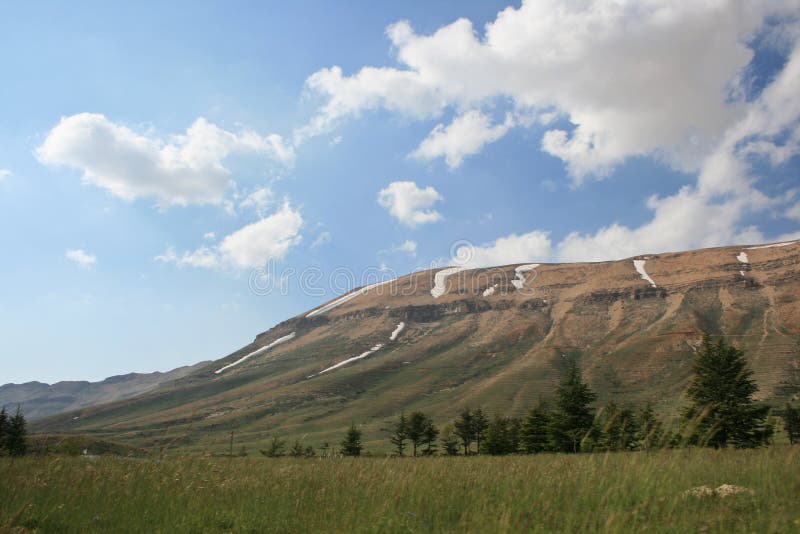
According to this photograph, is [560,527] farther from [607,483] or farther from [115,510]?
[115,510]

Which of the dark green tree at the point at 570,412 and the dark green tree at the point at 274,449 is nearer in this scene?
the dark green tree at the point at 274,449

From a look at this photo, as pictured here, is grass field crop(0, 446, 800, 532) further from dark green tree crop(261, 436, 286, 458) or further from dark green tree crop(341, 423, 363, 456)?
dark green tree crop(341, 423, 363, 456)

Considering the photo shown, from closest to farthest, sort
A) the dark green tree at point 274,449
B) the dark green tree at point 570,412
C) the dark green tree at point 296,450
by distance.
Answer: the dark green tree at point 296,450 < the dark green tree at point 274,449 < the dark green tree at point 570,412

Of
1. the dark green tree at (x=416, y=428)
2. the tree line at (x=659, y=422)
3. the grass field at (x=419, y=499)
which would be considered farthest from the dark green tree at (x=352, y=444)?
the grass field at (x=419, y=499)

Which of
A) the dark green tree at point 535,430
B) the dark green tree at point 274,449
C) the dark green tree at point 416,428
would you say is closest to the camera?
the dark green tree at point 274,449

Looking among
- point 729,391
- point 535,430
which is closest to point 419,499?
point 729,391

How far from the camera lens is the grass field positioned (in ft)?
17.4

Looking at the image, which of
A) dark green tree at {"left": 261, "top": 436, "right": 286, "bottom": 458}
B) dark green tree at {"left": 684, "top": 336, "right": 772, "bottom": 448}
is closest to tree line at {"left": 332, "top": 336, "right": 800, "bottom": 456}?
dark green tree at {"left": 684, "top": 336, "right": 772, "bottom": 448}

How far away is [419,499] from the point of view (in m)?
6.49

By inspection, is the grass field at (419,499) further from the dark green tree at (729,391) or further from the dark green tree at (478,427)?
the dark green tree at (478,427)

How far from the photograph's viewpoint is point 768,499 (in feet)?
19.4

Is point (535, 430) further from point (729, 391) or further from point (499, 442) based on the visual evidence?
point (729, 391)

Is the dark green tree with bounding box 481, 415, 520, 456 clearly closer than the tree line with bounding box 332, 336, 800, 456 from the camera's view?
No

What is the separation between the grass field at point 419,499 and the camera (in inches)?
208
